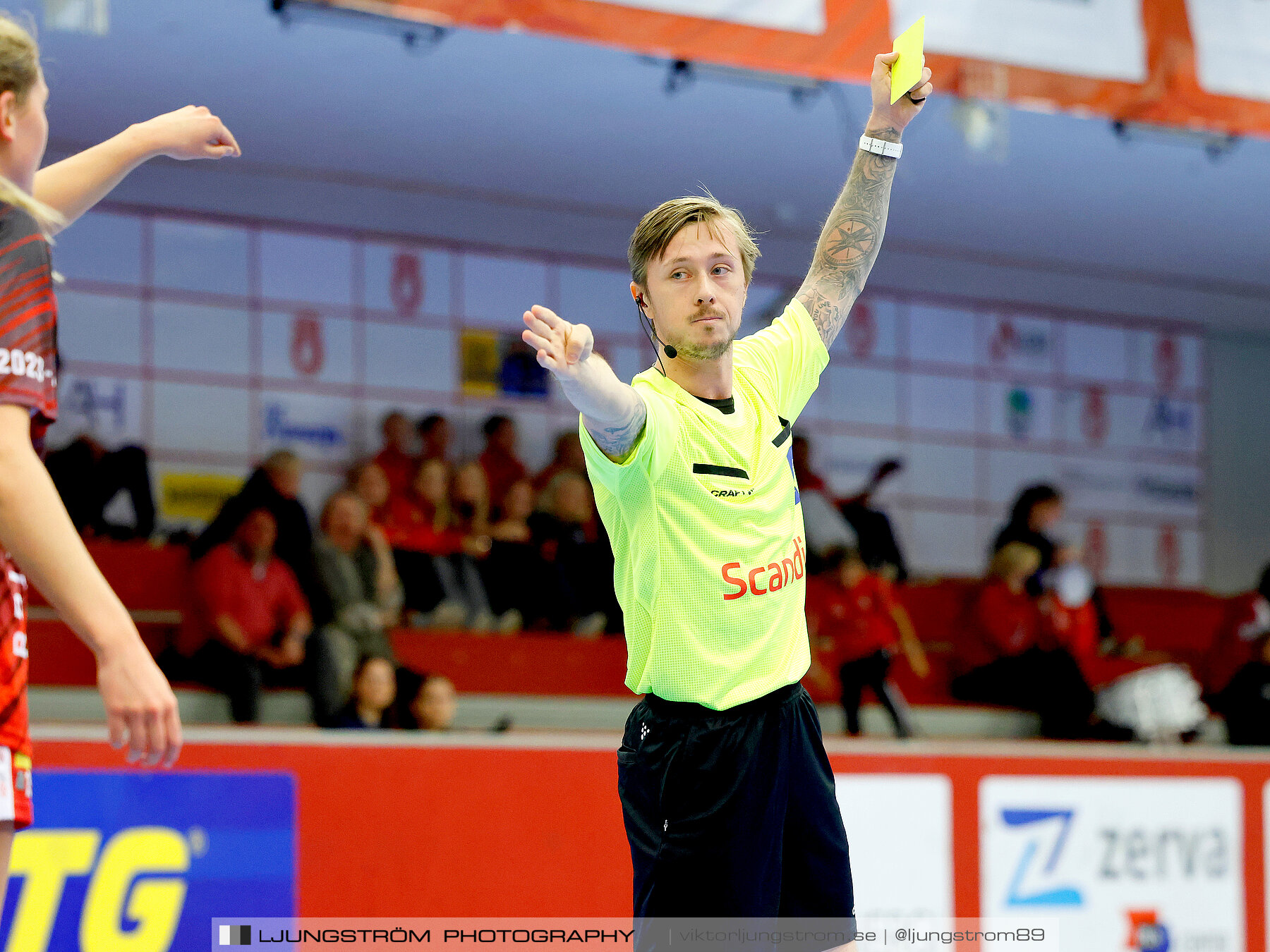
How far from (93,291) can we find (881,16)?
6.08 metres

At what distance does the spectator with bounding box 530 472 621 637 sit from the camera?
8.17 metres

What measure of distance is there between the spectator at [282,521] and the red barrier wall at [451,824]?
2787 millimetres

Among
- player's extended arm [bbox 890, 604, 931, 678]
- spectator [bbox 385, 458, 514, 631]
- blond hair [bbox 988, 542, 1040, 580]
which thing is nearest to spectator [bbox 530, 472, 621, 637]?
spectator [bbox 385, 458, 514, 631]

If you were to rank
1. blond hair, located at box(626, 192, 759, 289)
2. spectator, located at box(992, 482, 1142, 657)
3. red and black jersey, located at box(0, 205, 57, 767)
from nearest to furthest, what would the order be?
red and black jersey, located at box(0, 205, 57, 767), blond hair, located at box(626, 192, 759, 289), spectator, located at box(992, 482, 1142, 657)

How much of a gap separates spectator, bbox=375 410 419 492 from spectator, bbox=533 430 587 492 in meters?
0.90

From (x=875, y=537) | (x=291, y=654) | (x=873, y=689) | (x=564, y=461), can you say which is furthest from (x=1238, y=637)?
(x=291, y=654)

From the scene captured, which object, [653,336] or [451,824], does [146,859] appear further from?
[653,336]

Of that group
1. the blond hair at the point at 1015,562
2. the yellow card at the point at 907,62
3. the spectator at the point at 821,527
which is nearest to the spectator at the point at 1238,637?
the blond hair at the point at 1015,562

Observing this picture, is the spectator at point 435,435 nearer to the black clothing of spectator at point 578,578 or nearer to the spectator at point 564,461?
the spectator at point 564,461

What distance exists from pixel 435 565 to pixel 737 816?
587 centimetres

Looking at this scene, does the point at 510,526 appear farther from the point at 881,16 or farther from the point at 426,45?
the point at 881,16

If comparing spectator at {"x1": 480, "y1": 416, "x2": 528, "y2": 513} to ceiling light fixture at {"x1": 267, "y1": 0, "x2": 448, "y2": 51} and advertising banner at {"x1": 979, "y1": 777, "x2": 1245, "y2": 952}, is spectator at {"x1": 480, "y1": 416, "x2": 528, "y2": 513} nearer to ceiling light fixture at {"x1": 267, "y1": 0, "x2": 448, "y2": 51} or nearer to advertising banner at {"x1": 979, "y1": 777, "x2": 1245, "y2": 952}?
ceiling light fixture at {"x1": 267, "y1": 0, "x2": 448, "y2": 51}

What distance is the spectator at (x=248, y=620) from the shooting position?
22.2ft

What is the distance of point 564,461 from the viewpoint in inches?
368
